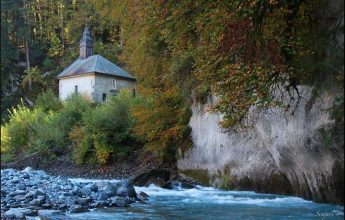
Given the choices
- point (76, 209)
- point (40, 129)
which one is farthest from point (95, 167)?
point (76, 209)

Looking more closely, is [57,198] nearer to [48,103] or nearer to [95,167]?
[95,167]

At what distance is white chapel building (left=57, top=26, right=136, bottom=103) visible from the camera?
44.5 metres

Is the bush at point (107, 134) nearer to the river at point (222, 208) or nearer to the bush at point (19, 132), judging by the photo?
the bush at point (19, 132)

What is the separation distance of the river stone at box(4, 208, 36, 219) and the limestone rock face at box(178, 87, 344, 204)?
24.1 feet

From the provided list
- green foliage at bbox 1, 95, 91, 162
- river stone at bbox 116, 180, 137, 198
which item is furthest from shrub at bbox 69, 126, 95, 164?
river stone at bbox 116, 180, 137, 198

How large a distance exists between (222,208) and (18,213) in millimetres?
5854

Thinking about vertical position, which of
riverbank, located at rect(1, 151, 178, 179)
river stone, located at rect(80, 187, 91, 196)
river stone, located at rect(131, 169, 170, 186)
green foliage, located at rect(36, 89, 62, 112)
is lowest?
river stone, located at rect(80, 187, 91, 196)

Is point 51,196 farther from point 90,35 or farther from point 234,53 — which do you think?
point 90,35

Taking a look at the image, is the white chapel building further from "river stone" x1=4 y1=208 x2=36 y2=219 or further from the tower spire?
"river stone" x1=4 y1=208 x2=36 y2=219

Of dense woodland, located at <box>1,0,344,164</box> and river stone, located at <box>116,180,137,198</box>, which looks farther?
river stone, located at <box>116,180,137,198</box>

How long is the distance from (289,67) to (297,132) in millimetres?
3057

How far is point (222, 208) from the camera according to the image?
1386cm

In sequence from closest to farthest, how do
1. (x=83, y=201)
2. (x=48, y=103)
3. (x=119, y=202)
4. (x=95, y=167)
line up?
(x=83, y=201)
(x=119, y=202)
(x=95, y=167)
(x=48, y=103)

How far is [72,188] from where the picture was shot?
17.3 meters
